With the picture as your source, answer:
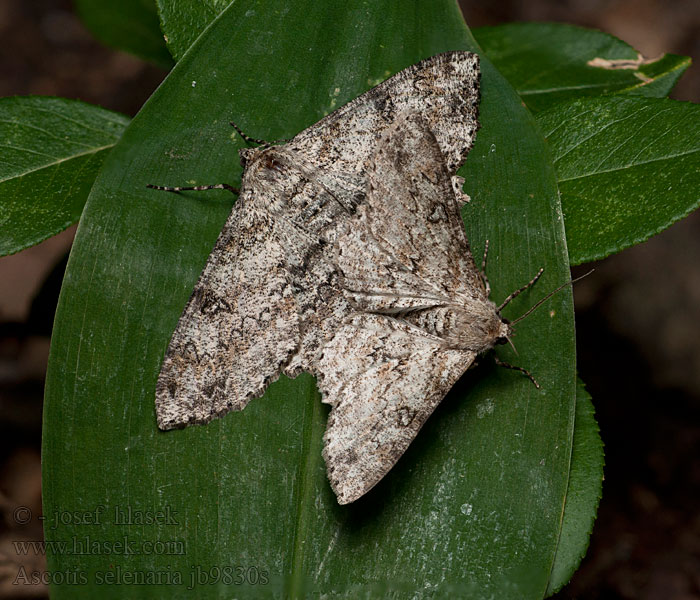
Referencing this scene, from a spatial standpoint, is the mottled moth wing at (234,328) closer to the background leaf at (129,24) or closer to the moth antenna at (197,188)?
the moth antenna at (197,188)

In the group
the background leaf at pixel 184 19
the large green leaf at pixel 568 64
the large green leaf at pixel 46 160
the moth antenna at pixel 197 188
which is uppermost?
the background leaf at pixel 184 19

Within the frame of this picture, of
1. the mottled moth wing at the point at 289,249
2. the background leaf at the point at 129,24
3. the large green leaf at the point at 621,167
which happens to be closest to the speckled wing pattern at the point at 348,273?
the mottled moth wing at the point at 289,249

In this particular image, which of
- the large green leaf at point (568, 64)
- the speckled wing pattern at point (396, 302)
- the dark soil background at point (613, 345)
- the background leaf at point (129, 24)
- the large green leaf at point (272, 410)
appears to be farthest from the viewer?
the dark soil background at point (613, 345)

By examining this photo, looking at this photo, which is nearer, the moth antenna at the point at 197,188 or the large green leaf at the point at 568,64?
the moth antenna at the point at 197,188

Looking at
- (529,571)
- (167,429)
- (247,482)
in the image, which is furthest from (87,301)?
(529,571)

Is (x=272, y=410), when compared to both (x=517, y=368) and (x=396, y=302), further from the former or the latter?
(x=517, y=368)

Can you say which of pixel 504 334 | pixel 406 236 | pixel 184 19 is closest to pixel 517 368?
pixel 504 334

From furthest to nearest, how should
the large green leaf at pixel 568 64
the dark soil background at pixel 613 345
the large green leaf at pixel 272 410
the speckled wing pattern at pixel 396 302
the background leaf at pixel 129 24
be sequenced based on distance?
A: the dark soil background at pixel 613 345 < the background leaf at pixel 129 24 < the large green leaf at pixel 568 64 < the speckled wing pattern at pixel 396 302 < the large green leaf at pixel 272 410
